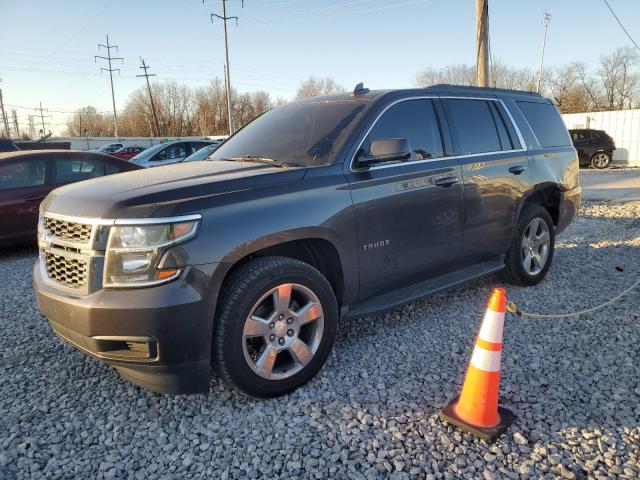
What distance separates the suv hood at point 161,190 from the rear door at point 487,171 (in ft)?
5.67

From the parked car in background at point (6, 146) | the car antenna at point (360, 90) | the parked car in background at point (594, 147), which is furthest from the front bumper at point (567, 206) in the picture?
the parked car in background at point (594, 147)

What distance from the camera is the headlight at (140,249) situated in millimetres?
2518

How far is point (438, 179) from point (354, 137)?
85 cm

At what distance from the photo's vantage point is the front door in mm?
3365

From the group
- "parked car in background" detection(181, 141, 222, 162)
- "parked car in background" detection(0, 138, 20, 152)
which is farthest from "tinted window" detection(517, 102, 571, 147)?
"parked car in background" detection(0, 138, 20, 152)

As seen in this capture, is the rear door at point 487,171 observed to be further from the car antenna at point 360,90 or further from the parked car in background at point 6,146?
the parked car in background at point 6,146

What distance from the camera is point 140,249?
252 cm

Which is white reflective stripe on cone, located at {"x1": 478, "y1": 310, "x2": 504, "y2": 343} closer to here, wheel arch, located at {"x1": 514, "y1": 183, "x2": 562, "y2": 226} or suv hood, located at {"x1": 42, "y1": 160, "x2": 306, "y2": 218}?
suv hood, located at {"x1": 42, "y1": 160, "x2": 306, "y2": 218}

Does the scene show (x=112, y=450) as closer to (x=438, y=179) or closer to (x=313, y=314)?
(x=313, y=314)

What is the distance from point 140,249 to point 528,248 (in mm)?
4017

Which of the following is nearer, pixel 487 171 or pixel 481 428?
pixel 481 428

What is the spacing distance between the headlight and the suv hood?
6 centimetres

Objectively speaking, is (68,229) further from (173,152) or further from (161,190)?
(173,152)

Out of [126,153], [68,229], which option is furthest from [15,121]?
[68,229]
